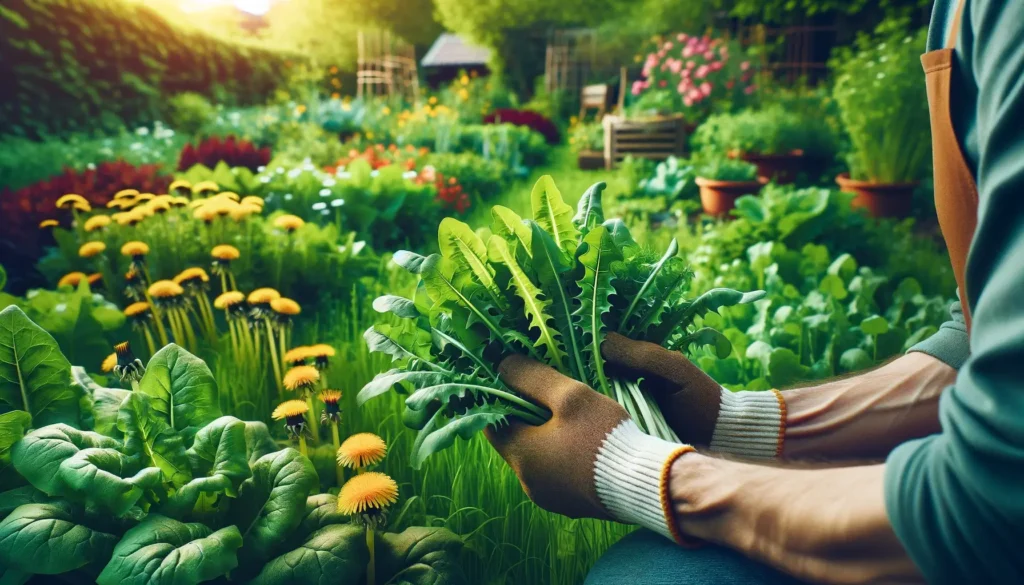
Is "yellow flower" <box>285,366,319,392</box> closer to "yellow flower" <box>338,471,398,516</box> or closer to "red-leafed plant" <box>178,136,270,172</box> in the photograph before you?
"yellow flower" <box>338,471,398,516</box>

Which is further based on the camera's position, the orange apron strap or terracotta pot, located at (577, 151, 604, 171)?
terracotta pot, located at (577, 151, 604, 171)

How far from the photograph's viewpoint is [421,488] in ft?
5.85

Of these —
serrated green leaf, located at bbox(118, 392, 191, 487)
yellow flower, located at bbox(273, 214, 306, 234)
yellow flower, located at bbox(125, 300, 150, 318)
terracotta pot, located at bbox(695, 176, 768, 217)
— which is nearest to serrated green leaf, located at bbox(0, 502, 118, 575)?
serrated green leaf, located at bbox(118, 392, 191, 487)

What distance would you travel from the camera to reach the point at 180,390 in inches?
58.4

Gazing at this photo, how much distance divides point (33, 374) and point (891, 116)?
6.43 meters

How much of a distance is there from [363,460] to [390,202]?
343cm

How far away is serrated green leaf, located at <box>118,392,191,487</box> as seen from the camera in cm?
138

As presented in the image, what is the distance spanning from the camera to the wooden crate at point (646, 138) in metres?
8.90

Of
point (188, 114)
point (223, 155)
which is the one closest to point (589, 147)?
point (188, 114)

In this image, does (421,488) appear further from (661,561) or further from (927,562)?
(927,562)

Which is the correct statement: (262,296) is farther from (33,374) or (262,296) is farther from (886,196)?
(886,196)

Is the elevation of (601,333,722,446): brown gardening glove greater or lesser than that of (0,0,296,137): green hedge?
lesser

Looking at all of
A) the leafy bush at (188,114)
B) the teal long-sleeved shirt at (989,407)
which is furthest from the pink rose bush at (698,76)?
the teal long-sleeved shirt at (989,407)

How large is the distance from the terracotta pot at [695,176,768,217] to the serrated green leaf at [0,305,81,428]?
5.19m
